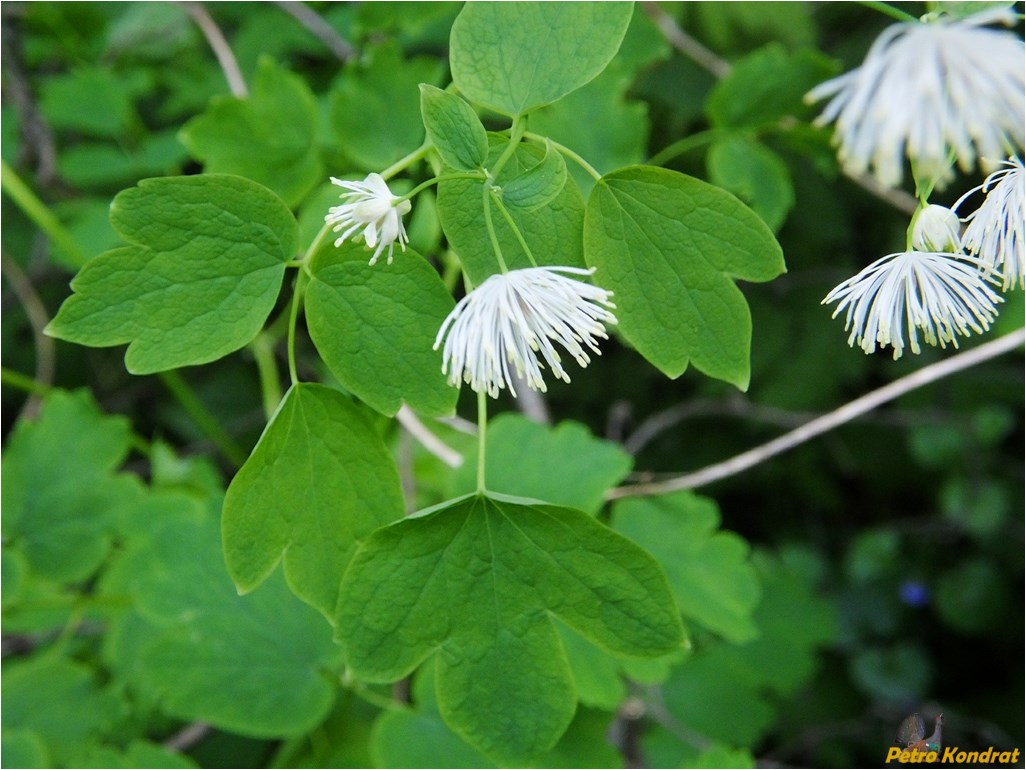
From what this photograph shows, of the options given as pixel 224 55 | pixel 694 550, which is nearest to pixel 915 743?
pixel 694 550

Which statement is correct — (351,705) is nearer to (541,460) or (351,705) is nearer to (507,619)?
(541,460)

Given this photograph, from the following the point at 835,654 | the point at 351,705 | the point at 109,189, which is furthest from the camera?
the point at 835,654

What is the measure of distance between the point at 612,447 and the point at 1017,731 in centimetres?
103

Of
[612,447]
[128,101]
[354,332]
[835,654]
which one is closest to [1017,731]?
[835,654]

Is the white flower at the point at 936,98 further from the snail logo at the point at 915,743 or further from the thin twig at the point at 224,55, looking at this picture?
the thin twig at the point at 224,55

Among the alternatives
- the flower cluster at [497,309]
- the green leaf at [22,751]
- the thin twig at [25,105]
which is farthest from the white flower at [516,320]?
the thin twig at [25,105]

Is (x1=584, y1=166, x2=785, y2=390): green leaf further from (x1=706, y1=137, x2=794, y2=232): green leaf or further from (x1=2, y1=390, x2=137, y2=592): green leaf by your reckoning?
(x1=2, y1=390, x2=137, y2=592): green leaf

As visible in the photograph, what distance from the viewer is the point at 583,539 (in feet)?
2.01

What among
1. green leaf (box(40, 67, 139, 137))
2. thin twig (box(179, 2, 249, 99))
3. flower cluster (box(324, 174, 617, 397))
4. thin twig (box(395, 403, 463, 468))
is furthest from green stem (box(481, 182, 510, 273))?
green leaf (box(40, 67, 139, 137))

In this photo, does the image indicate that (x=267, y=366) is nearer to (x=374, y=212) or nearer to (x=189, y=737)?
(x=189, y=737)

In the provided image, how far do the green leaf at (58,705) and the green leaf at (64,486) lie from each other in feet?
0.42

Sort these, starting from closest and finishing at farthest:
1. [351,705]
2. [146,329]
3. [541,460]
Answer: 1. [146,329]
2. [541,460]
3. [351,705]

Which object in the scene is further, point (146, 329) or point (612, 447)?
point (612, 447)

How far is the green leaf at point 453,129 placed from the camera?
0.54m
